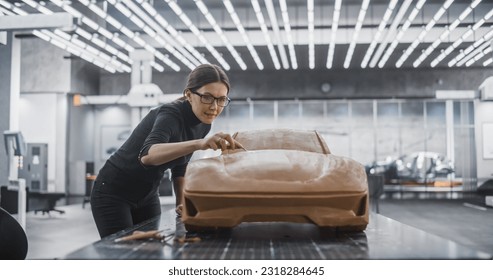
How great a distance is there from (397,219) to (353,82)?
241 inches

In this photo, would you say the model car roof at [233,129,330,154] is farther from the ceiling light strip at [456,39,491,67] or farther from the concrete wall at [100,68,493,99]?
the concrete wall at [100,68,493,99]

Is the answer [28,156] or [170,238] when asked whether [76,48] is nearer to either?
[28,156]

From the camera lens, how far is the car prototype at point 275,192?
781mm

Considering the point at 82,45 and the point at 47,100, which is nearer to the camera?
the point at 82,45

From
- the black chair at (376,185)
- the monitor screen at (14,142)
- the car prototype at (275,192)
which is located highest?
the monitor screen at (14,142)

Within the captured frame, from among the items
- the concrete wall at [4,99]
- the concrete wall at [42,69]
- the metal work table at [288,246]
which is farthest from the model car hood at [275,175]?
the concrete wall at [42,69]

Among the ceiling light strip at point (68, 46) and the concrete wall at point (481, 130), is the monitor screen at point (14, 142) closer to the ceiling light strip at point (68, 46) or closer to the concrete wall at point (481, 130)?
the ceiling light strip at point (68, 46)

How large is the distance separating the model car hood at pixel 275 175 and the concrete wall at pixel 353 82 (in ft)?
37.8

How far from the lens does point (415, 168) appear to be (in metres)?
12.0

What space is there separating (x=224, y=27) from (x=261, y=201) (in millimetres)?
8240

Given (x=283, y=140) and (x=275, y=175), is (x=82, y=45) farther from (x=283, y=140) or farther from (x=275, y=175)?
(x=275, y=175)

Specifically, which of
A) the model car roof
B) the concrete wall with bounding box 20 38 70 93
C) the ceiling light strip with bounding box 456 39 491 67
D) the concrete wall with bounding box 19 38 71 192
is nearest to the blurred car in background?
the ceiling light strip with bounding box 456 39 491 67

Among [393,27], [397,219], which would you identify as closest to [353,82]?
[393,27]

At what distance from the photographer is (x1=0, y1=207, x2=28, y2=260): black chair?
0.94m
